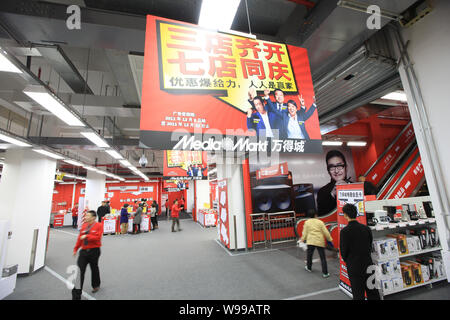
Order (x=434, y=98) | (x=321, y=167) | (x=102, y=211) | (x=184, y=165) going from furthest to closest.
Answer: (x=102, y=211) < (x=321, y=167) < (x=184, y=165) < (x=434, y=98)

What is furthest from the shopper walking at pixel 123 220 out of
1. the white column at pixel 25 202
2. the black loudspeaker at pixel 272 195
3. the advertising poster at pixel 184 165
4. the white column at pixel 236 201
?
the black loudspeaker at pixel 272 195

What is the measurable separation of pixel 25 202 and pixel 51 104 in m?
4.20

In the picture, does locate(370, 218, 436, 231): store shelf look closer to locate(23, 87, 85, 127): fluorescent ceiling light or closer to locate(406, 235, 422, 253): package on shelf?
locate(406, 235, 422, 253): package on shelf

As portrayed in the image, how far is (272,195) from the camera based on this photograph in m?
8.48

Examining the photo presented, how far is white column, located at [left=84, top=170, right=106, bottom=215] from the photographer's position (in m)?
13.0

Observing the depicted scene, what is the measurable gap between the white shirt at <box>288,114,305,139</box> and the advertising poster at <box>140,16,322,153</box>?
1 centimetres

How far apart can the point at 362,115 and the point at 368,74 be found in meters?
2.52

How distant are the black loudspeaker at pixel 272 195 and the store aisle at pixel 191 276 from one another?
1983mm

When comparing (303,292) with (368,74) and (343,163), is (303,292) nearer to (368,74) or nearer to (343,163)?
(368,74)

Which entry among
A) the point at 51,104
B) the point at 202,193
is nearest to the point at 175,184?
the point at 202,193

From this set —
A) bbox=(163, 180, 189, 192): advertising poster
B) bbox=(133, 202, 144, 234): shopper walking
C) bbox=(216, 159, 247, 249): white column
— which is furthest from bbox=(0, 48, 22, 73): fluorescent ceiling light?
bbox=(133, 202, 144, 234): shopper walking

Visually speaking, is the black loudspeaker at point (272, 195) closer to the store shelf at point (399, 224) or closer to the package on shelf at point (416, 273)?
the store shelf at point (399, 224)

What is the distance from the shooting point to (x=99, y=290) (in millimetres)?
4113

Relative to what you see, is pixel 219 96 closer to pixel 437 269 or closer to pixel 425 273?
pixel 425 273
